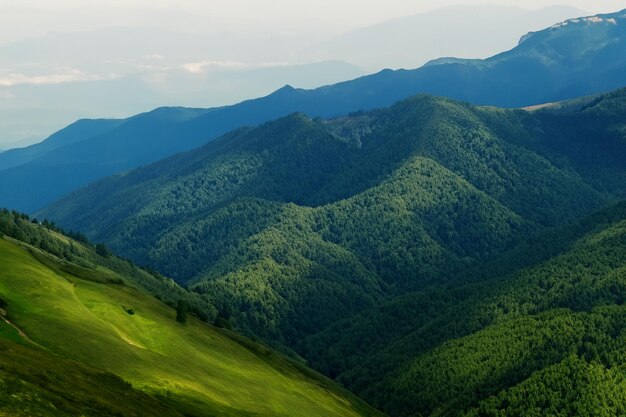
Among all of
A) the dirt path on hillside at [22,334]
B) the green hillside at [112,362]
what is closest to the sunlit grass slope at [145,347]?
the green hillside at [112,362]

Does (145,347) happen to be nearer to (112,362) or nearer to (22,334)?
(112,362)

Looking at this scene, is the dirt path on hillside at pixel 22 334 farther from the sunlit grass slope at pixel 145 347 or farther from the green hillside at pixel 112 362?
the sunlit grass slope at pixel 145 347

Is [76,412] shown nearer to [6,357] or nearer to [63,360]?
[6,357]

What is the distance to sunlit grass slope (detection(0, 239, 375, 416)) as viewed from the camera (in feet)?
357

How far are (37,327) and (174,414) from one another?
30.8 meters

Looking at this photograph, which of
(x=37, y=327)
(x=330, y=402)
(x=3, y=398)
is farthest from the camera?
(x=330, y=402)

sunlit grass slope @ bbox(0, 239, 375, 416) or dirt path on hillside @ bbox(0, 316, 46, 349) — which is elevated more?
dirt path on hillside @ bbox(0, 316, 46, 349)

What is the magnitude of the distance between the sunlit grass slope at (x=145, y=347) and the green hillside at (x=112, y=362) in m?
0.26

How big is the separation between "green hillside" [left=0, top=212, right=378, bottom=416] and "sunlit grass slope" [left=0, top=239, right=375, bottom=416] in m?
0.26

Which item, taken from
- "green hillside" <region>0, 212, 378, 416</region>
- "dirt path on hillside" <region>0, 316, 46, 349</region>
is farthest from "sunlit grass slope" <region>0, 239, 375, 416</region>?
"dirt path on hillside" <region>0, 316, 46, 349</region>

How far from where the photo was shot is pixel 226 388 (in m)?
133

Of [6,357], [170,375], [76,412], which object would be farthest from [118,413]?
[170,375]

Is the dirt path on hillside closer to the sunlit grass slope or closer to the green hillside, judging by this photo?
the green hillside

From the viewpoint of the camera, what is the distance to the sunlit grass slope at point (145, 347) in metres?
109
